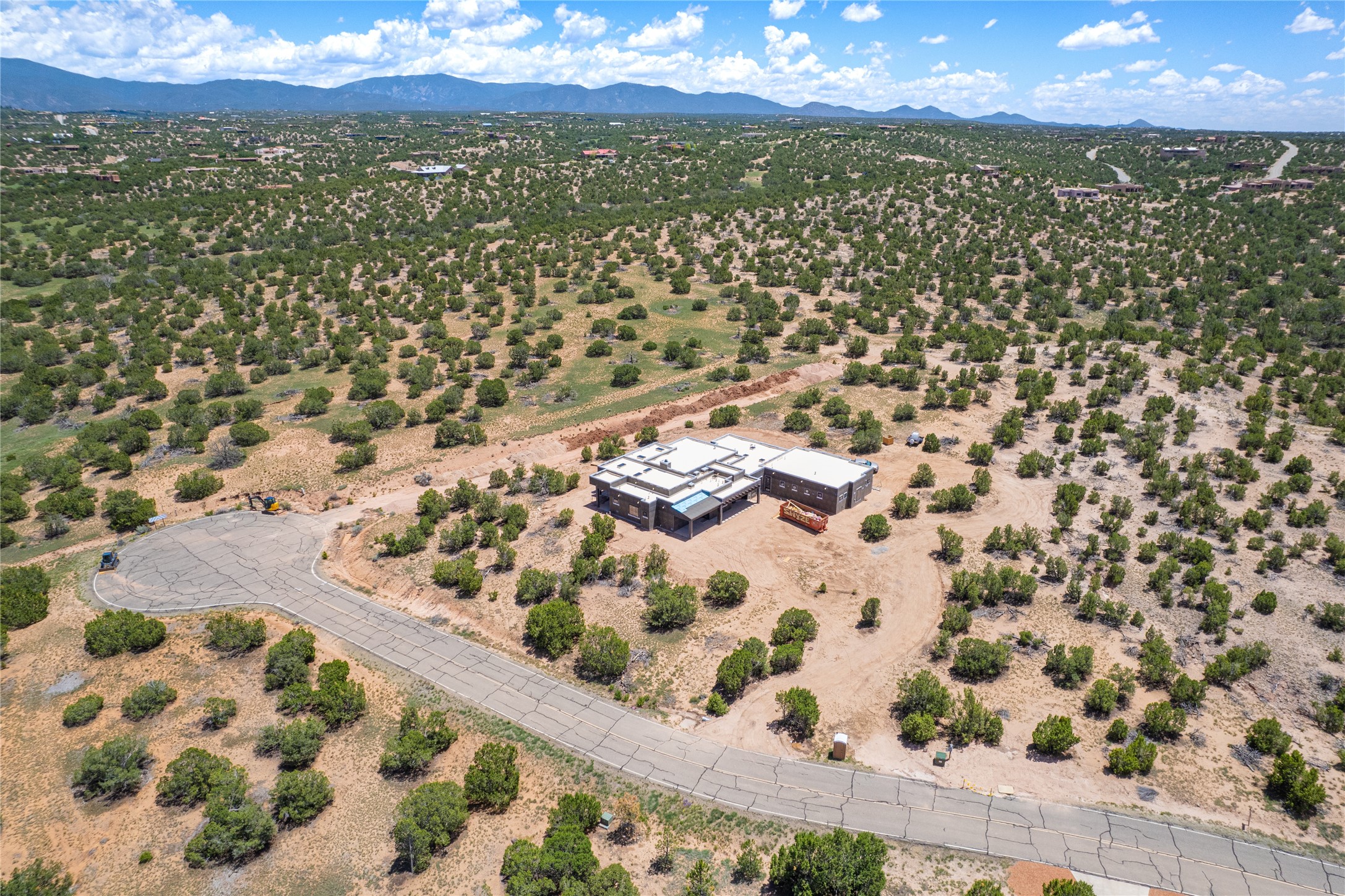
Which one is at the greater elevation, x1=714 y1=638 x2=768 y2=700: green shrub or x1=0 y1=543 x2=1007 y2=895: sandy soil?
x1=714 y1=638 x2=768 y2=700: green shrub

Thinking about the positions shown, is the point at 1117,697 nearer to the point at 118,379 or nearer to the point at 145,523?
the point at 145,523

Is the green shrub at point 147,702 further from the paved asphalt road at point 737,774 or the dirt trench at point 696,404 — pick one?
the dirt trench at point 696,404

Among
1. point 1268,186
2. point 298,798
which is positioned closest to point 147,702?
point 298,798

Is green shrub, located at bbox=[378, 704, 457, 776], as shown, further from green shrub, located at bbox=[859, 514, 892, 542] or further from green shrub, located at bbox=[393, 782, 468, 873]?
green shrub, located at bbox=[859, 514, 892, 542]

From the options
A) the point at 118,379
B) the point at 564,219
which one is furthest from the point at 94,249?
the point at 564,219

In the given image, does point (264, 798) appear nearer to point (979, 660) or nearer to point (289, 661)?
point (289, 661)

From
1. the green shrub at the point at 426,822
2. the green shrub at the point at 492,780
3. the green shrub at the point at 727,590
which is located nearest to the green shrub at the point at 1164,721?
the green shrub at the point at 727,590

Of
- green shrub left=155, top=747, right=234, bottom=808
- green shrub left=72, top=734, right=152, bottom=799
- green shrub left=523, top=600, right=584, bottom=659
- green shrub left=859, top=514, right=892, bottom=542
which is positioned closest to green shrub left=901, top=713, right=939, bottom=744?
green shrub left=859, top=514, right=892, bottom=542

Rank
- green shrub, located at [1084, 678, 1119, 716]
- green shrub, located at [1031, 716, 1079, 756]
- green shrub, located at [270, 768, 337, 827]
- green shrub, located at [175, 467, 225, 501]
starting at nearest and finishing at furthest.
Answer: green shrub, located at [270, 768, 337, 827] → green shrub, located at [1031, 716, 1079, 756] → green shrub, located at [1084, 678, 1119, 716] → green shrub, located at [175, 467, 225, 501]
